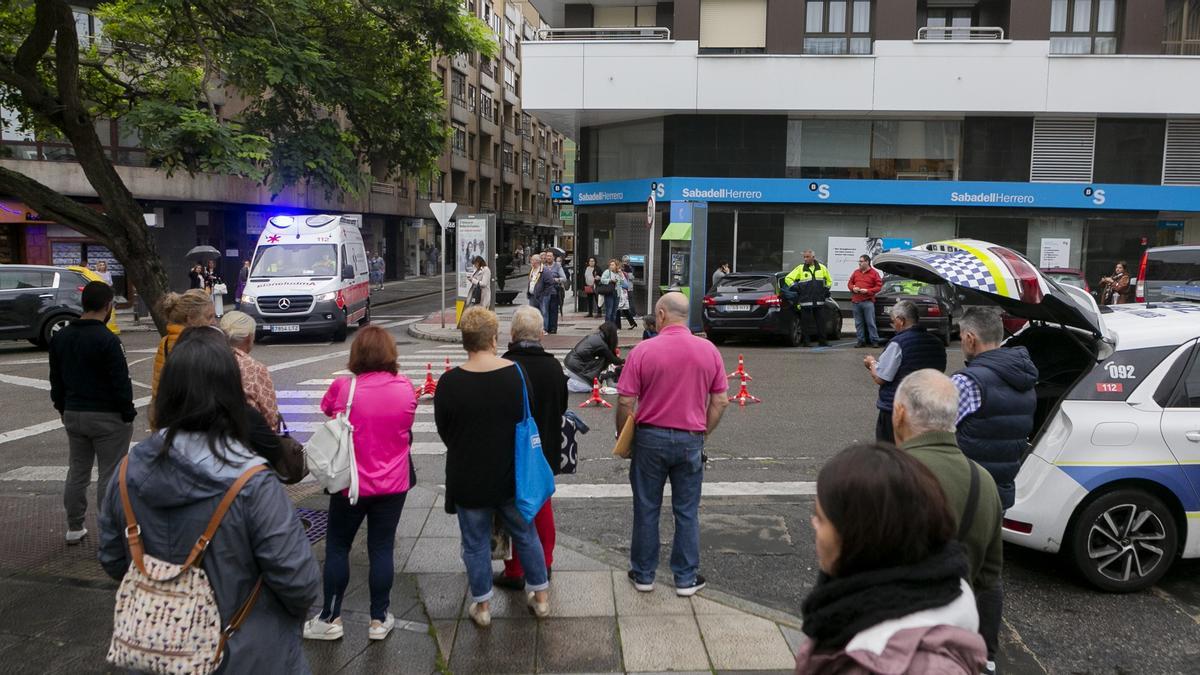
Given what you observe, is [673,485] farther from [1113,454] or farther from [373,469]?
[1113,454]

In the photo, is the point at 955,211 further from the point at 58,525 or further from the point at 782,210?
the point at 58,525

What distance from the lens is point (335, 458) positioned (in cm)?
407

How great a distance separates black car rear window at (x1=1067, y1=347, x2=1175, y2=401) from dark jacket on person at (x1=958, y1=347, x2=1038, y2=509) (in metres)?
0.97

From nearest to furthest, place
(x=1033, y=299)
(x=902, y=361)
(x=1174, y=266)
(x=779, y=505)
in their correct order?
(x=1033, y=299) → (x=902, y=361) → (x=779, y=505) → (x=1174, y=266)

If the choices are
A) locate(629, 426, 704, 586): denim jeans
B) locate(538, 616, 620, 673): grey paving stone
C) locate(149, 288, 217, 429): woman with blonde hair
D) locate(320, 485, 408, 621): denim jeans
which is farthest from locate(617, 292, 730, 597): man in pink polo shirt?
locate(149, 288, 217, 429): woman with blonde hair

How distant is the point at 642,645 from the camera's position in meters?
4.39

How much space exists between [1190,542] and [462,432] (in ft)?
14.3

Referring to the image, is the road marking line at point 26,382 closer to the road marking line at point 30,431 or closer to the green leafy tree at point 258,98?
the road marking line at point 30,431

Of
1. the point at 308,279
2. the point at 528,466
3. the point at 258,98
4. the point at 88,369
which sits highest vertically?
the point at 258,98

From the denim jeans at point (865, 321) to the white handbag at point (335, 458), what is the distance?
567 inches

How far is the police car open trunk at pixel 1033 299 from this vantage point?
4691mm

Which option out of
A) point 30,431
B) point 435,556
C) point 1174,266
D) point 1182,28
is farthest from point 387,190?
point 435,556

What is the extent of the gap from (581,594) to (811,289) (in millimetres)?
13691

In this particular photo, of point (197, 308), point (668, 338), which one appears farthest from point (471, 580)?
point (197, 308)
